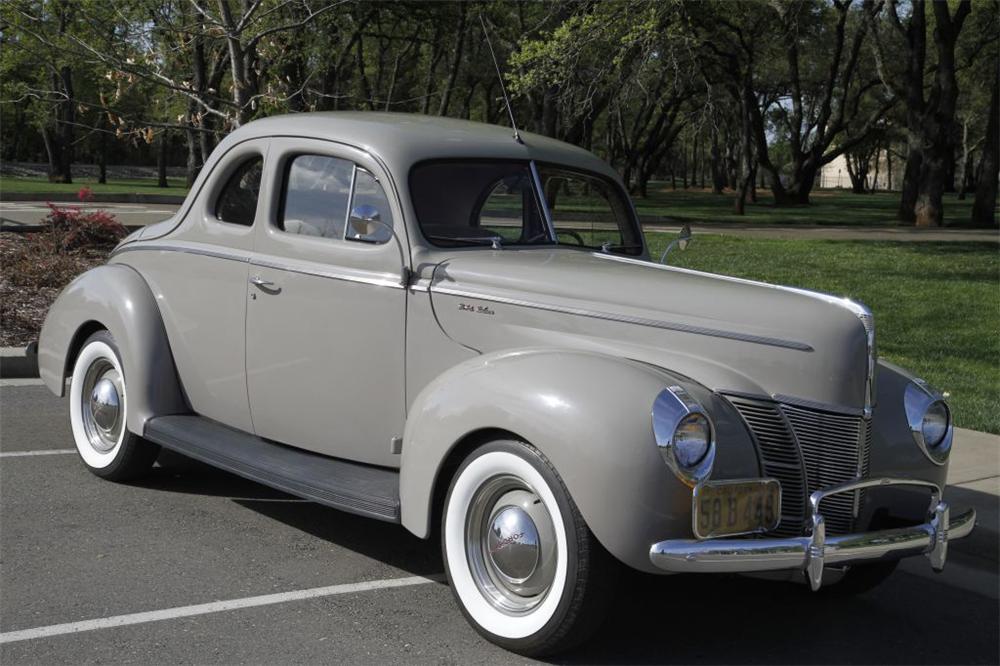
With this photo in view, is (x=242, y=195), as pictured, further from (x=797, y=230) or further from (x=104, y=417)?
(x=797, y=230)

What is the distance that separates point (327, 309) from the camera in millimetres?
5008

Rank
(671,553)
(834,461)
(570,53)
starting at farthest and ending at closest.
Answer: (570,53), (834,461), (671,553)

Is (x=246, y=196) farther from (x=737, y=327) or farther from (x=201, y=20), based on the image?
(x=201, y=20)

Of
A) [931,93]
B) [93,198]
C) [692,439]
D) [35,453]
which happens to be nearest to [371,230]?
[692,439]

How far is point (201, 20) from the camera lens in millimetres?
12766

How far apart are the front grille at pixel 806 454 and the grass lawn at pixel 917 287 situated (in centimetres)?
417

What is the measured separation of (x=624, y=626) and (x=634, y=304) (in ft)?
4.11

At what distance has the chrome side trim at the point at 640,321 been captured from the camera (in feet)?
13.4

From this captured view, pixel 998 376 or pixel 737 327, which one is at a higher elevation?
pixel 737 327

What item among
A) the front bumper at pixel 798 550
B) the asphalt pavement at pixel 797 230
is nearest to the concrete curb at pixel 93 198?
the asphalt pavement at pixel 797 230

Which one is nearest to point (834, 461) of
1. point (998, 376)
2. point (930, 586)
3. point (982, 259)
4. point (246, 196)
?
point (930, 586)

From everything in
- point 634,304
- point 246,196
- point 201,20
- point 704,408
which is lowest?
point 704,408

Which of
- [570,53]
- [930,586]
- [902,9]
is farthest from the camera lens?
[902,9]

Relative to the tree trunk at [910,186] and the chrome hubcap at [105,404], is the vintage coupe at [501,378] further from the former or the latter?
the tree trunk at [910,186]
